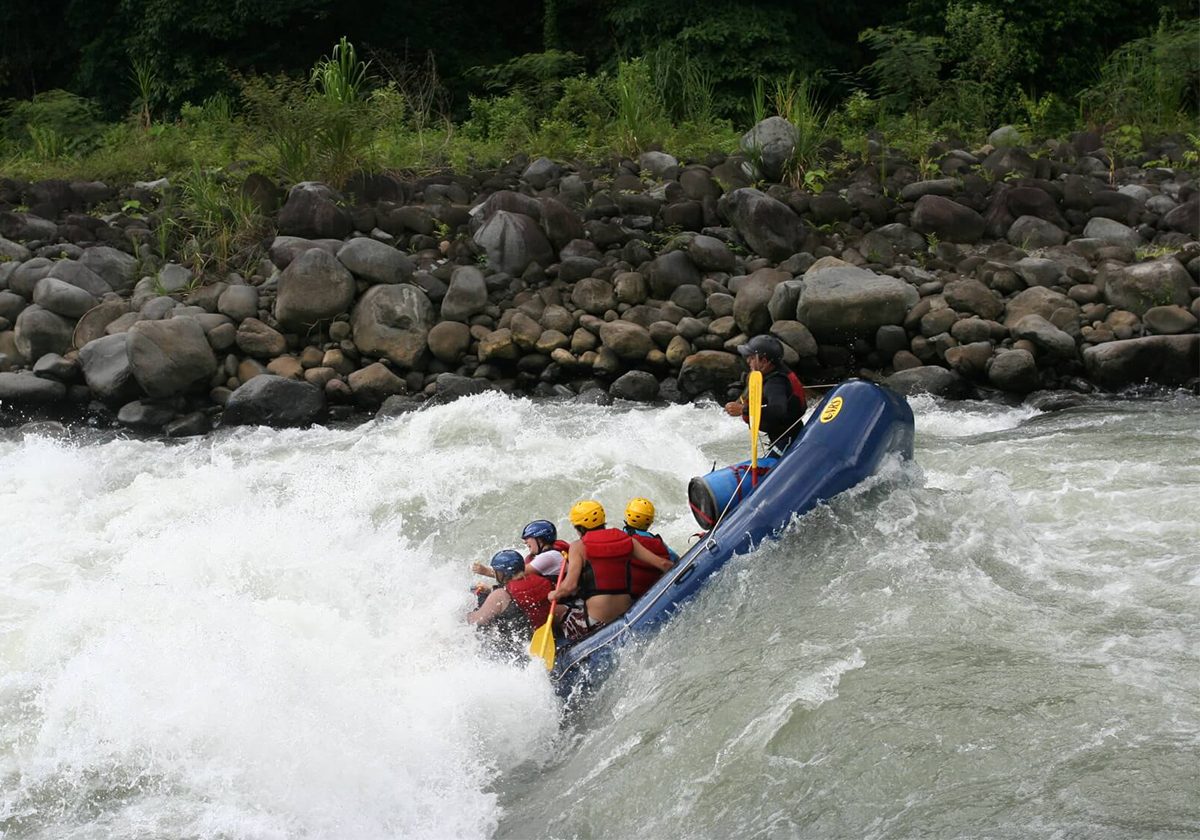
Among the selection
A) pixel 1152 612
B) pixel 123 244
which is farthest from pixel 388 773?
pixel 123 244

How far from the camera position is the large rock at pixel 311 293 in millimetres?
11211

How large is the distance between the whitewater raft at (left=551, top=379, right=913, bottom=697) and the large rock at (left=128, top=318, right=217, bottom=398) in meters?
5.87

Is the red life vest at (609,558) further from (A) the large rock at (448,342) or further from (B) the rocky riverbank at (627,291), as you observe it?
(A) the large rock at (448,342)

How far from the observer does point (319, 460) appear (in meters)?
9.29

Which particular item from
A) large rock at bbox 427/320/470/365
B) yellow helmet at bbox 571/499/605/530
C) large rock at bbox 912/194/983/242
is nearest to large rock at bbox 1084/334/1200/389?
large rock at bbox 912/194/983/242

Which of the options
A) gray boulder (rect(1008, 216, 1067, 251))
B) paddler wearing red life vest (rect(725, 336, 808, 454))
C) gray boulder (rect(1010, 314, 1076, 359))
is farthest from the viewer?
gray boulder (rect(1008, 216, 1067, 251))

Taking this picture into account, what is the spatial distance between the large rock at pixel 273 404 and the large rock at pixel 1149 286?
6.45 meters

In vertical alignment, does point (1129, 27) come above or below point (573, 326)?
above

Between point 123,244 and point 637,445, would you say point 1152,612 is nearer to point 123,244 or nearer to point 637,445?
point 637,445

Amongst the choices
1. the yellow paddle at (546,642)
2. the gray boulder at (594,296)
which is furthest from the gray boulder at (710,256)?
the yellow paddle at (546,642)

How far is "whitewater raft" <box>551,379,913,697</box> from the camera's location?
5.73m

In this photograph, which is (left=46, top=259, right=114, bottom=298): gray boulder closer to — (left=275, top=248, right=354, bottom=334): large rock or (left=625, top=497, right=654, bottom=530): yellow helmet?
(left=275, top=248, right=354, bottom=334): large rock

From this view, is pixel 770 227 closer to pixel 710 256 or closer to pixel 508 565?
pixel 710 256

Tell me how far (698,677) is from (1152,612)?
189 cm
